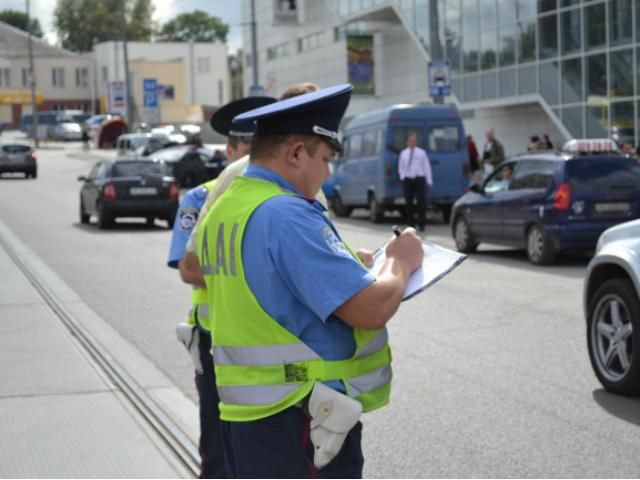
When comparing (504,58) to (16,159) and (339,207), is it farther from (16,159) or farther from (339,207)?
→ (16,159)

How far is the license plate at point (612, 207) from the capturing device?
53.3ft

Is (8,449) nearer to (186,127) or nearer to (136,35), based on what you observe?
(186,127)

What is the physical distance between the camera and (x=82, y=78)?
378ft

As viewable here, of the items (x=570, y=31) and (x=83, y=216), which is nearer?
(x=83, y=216)

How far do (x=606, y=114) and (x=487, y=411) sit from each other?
2664 centimetres

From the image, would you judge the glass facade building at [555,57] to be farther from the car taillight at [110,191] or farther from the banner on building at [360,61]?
the banner on building at [360,61]

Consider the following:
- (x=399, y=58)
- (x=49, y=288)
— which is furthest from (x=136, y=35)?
(x=49, y=288)

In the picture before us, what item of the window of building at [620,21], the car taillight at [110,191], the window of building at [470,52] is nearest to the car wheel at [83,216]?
the car taillight at [110,191]

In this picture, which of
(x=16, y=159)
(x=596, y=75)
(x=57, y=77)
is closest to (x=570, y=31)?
(x=596, y=75)

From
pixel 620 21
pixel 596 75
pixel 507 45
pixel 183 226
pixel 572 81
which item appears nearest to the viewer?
pixel 183 226

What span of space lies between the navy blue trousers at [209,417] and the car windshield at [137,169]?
66.6ft

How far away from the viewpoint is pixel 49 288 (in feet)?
47.8

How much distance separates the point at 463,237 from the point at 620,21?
15.5 m

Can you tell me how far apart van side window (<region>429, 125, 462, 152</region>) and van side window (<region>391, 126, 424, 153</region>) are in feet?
0.83
